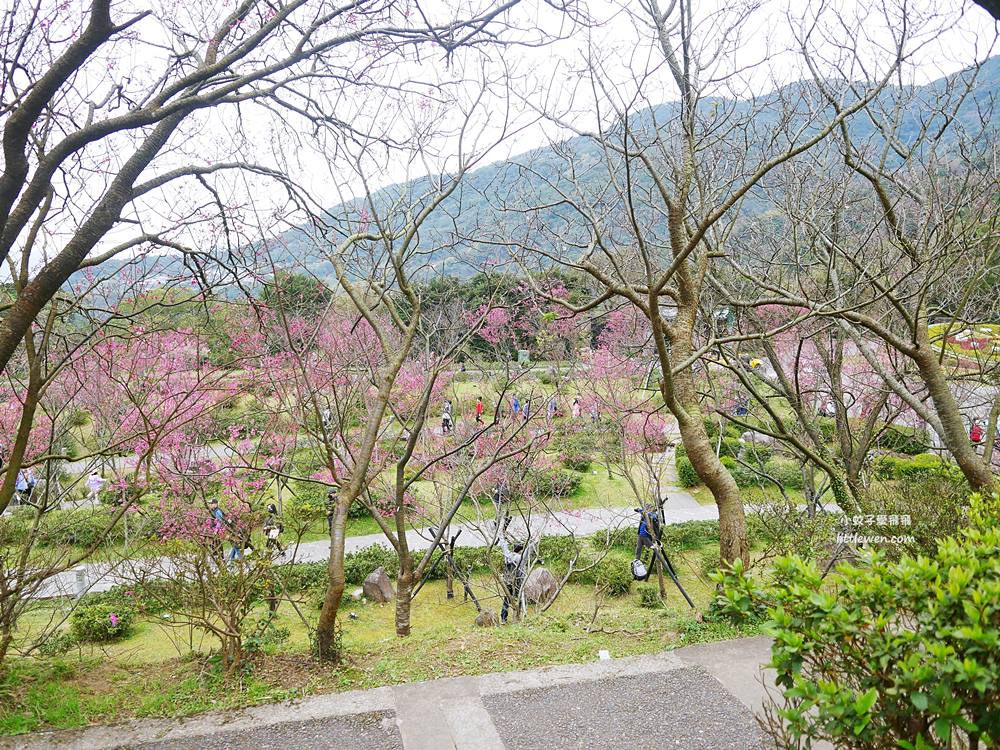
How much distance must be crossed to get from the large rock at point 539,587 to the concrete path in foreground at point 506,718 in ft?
11.9

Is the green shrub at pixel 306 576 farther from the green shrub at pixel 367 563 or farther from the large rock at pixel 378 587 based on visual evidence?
the large rock at pixel 378 587

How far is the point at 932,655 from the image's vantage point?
65.8 inches

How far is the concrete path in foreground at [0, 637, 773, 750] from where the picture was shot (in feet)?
9.83

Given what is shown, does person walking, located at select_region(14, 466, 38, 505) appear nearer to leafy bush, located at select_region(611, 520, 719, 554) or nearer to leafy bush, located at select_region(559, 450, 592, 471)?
leafy bush, located at select_region(611, 520, 719, 554)

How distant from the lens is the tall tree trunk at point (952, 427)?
4734 mm

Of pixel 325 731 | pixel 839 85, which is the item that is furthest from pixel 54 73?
pixel 839 85

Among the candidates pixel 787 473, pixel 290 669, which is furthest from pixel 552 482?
pixel 290 669

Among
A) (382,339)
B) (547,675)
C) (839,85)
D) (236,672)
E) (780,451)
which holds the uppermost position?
(839,85)

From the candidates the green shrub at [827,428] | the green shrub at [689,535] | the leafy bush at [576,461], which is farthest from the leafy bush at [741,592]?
the green shrub at [827,428]

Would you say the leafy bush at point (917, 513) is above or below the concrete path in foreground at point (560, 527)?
above

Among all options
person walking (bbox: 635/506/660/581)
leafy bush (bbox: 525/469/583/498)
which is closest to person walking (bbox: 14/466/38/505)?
leafy bush (bbox: 525/469/583/498)

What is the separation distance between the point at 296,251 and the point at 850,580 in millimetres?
4835

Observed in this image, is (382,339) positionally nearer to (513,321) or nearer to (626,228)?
(626,228)

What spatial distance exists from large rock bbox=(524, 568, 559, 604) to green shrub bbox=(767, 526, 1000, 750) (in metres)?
5.43
